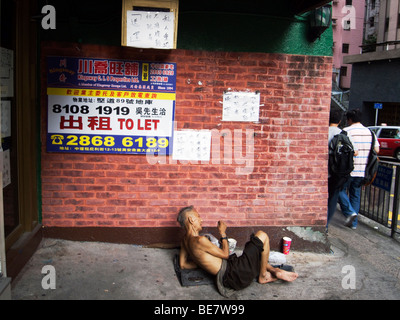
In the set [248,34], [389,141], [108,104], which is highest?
[248,34]

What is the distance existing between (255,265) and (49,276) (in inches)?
88.5

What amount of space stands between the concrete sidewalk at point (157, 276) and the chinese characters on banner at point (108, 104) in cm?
132

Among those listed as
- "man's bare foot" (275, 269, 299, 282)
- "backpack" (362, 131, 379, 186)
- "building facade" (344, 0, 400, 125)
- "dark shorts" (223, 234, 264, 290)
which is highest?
"building facade" (344, 0, 400, 125)

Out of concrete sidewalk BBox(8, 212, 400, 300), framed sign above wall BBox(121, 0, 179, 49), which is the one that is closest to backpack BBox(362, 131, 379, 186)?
concrete sidewalk BBox(8, 212, 400, 300)

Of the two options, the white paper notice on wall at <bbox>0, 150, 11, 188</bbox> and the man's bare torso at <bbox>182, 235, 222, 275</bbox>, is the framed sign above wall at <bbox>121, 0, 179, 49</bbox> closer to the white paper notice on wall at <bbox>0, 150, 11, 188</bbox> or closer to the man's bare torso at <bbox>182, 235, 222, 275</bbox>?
the white paper notice on wall at <bbox>0, 150, 11, 188</bbox>

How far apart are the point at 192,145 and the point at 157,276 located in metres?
1.69

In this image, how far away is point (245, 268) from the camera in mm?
3664

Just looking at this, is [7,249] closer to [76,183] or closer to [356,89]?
[76,183]

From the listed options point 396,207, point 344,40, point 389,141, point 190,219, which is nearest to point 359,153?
point 396,207

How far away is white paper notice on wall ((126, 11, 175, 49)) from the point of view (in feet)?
12.6

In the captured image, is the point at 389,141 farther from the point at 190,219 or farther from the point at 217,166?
the point at 190,219

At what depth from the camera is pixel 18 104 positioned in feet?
13.1

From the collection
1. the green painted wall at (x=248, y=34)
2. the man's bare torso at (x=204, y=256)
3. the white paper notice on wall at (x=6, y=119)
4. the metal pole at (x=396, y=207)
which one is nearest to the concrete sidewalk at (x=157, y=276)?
the man's bare torso at (x=204, y=256)

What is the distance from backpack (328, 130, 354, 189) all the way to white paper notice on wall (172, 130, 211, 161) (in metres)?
2.02
